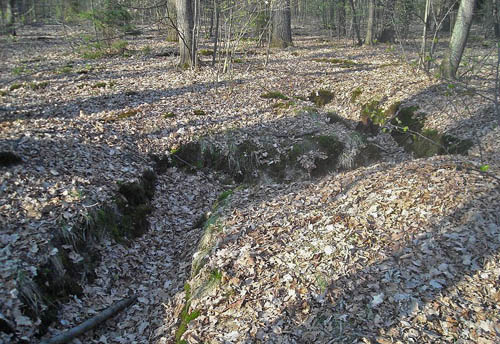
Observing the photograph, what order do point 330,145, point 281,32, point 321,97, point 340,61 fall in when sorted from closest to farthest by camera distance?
point 330,145, point 321,97, point 340,61, point 281,32

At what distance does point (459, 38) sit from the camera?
28.5 feet

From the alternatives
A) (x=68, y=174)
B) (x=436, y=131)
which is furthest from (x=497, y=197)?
(x=68, y=174)

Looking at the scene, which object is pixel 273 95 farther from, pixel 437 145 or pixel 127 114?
pixel 437 145

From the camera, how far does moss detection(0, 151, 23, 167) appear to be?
535 cm

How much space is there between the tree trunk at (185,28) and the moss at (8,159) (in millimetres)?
7504

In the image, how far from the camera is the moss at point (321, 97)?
10.3 m

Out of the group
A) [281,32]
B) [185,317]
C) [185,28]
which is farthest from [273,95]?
[281,32]

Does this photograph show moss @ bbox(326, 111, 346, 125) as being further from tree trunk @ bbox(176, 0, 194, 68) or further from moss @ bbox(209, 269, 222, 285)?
moss @ bbox(209, 269, 222, 285)

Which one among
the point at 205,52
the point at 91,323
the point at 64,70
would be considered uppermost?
the point at 205,52

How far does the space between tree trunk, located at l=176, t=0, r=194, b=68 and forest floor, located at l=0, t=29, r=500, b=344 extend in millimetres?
3796

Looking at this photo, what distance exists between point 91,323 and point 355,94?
8.96 m

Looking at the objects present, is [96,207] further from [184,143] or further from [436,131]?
[436,131]

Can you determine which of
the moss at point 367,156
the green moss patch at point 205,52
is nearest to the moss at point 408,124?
the moss at point 367,156

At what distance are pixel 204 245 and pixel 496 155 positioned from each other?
19.0 feet
